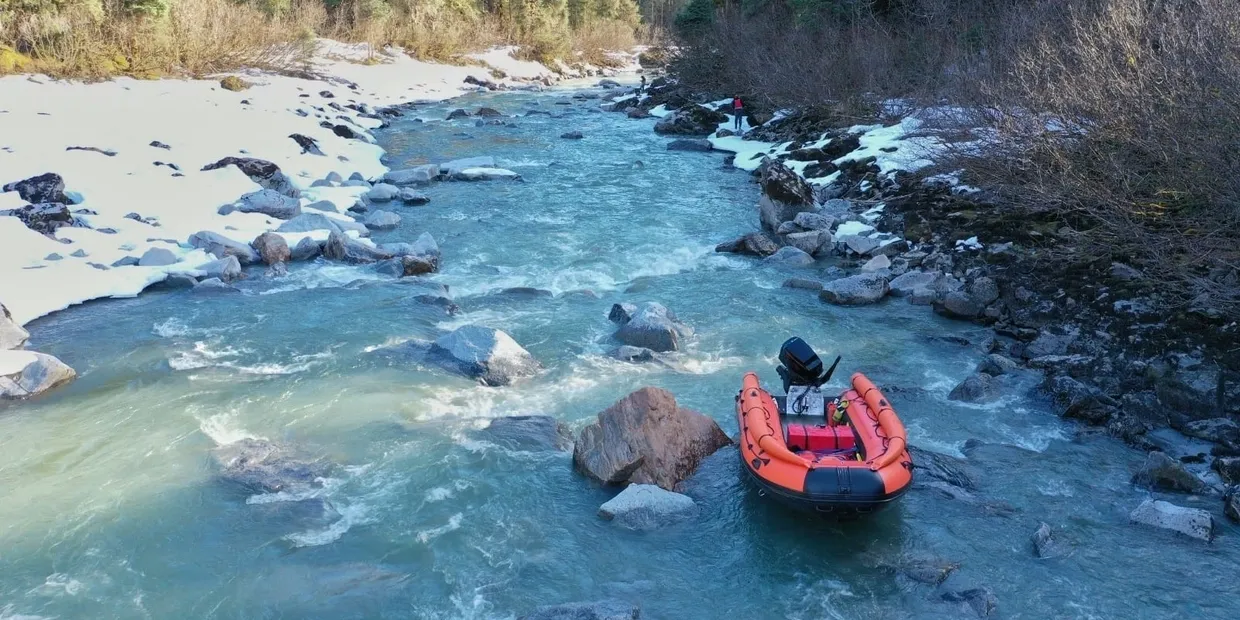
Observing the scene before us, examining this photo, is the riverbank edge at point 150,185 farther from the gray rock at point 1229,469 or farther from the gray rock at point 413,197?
the gray rock at point 1229,469

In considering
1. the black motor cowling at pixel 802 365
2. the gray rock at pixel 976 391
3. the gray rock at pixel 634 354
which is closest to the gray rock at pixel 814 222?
the gray rock at pixel 634 354

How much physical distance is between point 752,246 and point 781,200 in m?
1.84

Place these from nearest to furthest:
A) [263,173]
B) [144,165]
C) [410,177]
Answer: [144,165], [263,173], [410,177]

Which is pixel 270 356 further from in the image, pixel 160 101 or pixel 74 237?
pixel 160 101

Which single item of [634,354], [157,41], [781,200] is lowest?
[634,354]

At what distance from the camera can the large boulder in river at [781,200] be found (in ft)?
46.3

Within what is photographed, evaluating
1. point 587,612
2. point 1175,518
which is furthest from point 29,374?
point 1175,518

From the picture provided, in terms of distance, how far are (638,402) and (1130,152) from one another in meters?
6.02

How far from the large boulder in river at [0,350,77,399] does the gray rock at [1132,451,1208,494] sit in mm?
8909

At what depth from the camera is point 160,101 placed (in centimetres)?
1947

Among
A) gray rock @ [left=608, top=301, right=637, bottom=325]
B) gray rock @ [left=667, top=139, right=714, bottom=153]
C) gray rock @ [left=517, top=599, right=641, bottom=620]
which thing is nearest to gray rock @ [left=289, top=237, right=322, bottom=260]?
gray rock @ [left=608, top=301, right=637, bottom=325]

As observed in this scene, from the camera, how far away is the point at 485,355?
8.49 meters

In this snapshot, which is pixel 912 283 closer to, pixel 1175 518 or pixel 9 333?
pixel 1175 518

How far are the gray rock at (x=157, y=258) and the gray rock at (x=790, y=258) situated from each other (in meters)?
7.64
